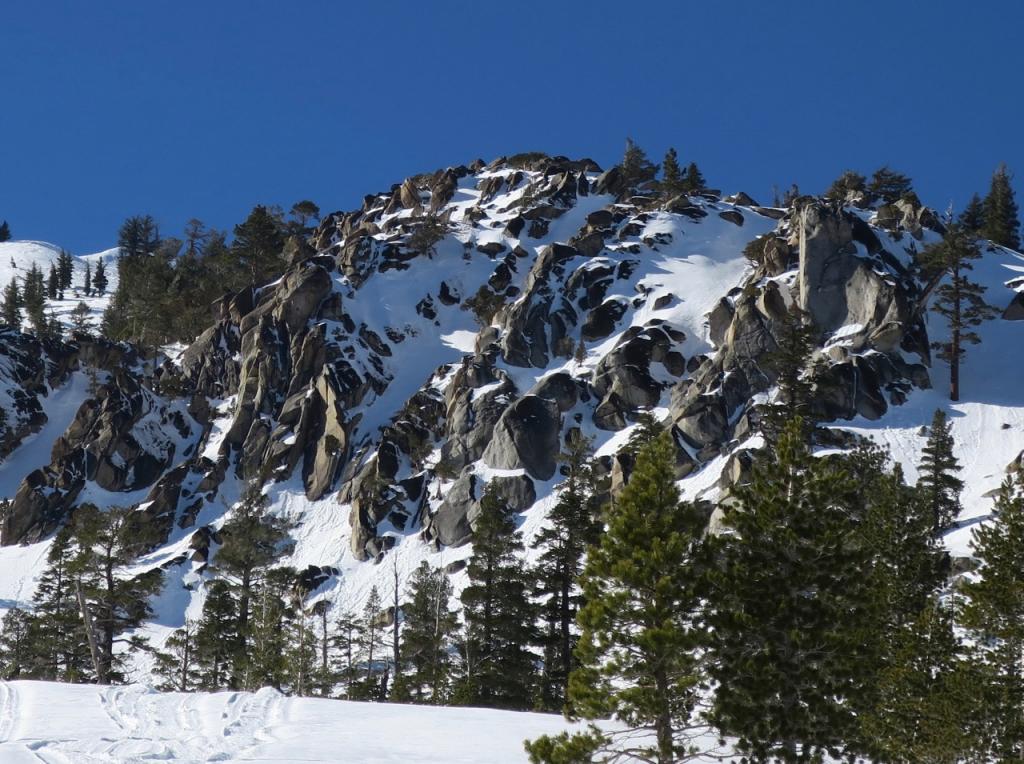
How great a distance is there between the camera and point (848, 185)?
328 ft

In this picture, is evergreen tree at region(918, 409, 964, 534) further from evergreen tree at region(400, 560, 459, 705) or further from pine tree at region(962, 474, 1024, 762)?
pine tree at region(962, 474, 1024, 762)

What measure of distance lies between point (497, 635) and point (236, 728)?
12.2 meters

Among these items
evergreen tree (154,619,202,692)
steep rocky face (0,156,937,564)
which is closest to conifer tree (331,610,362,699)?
evergreen tree (154,619,202,692)

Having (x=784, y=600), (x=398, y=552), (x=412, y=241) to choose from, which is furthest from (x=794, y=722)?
(x=412, y=241)

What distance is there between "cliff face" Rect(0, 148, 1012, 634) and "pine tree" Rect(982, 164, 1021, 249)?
639 inches

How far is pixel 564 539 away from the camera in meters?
32.7

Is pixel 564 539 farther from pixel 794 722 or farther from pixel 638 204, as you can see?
pixel 638 204

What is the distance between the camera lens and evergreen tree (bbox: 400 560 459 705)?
116ft

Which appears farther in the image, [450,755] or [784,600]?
[450,755]

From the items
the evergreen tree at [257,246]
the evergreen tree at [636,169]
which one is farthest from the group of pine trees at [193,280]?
the evergreen tree at [636,169]

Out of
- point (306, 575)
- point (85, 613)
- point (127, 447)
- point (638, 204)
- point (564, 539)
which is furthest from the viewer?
point (638, 204)

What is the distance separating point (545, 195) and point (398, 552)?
209ft

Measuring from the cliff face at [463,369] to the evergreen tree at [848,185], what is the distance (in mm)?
7021

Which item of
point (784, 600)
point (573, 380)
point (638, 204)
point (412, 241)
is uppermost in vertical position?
point (638, 204)
